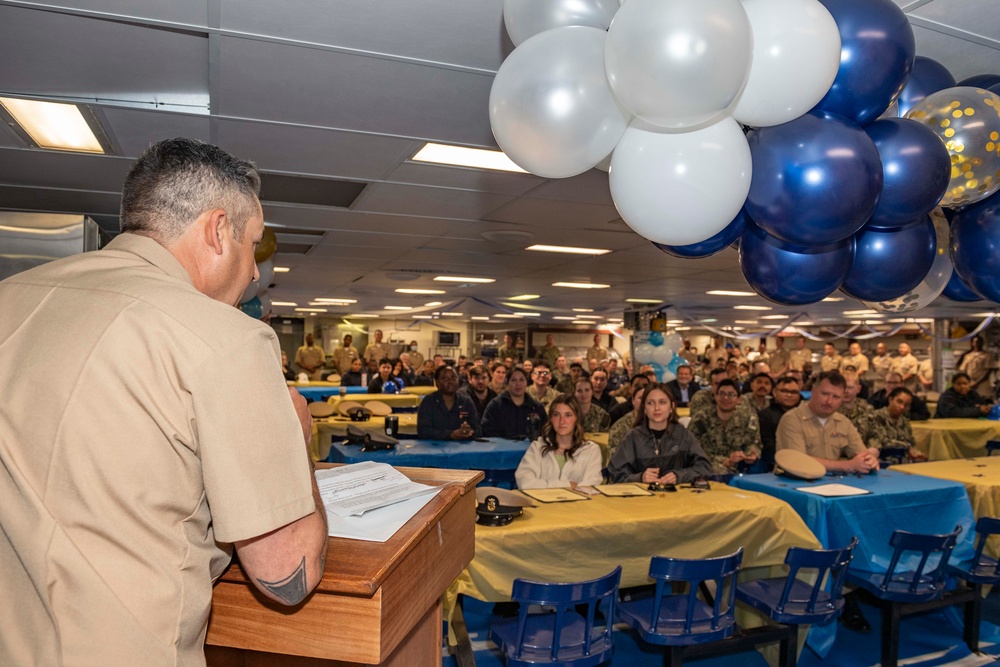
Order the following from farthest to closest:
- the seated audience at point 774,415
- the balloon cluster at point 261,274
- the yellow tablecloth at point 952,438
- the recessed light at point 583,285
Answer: the recessed light at point 583,285, the yellow tablecloth at point 952,438, the seated audience at point 774,415, the balloon cluster at point 261,274

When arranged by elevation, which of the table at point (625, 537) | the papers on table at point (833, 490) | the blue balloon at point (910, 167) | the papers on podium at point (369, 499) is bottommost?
the table at point (625, 537)

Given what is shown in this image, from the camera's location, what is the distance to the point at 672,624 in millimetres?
2725

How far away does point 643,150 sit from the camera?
1673 mm

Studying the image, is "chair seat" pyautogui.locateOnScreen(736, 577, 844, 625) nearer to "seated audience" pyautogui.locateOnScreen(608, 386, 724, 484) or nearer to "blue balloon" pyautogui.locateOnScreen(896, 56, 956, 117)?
"seated audience" pyautogui.locateOnScreen(608, 386, 724, 484)

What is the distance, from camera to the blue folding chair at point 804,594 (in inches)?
Answer: 111

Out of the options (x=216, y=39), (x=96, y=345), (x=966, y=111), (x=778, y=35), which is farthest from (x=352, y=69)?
(x=966, y=111)

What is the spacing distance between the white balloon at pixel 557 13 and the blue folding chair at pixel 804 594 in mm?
2298

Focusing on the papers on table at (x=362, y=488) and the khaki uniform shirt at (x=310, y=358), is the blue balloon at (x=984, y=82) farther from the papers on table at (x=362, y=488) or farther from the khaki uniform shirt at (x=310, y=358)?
the khaki uniform shirt at (x=310, y=358)

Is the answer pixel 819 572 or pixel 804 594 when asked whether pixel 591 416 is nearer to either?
pixel 804 594

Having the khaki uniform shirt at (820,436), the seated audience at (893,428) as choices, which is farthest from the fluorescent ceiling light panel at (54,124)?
the seated audience at (893,428)

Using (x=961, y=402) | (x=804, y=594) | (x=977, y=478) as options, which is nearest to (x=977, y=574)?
(x=977, y=478)

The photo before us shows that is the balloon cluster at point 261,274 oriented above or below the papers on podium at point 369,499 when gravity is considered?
above

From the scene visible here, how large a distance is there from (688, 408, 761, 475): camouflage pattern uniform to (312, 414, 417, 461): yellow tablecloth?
2885 millimetres

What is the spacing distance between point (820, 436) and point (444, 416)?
3049mm
